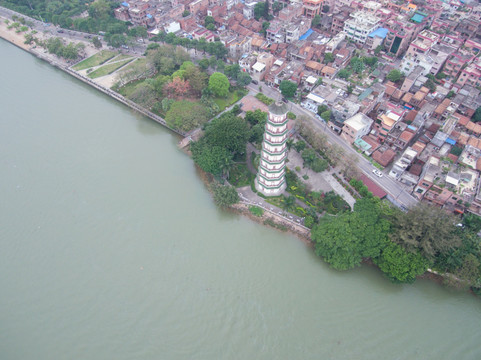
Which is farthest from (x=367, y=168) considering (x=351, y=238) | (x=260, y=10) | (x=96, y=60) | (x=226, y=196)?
(x=96, y=60)

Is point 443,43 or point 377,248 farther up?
point 443,43

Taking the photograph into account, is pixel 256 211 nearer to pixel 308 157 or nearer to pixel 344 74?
pixel 308 157

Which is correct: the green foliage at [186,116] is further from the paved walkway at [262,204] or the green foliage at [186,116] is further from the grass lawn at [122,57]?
the grass lawn at [122,57]

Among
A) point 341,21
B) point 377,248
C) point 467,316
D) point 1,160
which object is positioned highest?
point 341,21

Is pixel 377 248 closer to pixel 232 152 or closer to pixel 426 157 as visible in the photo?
pixel 426 157

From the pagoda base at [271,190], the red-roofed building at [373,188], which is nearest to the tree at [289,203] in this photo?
the pagoda base at [271,190]

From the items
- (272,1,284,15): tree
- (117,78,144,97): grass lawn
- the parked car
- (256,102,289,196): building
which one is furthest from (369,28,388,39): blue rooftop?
(117,78,144,97): grass lawn

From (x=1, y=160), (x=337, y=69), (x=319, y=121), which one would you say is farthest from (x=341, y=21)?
(x=1, y=160)
